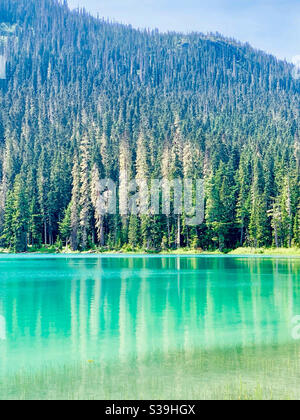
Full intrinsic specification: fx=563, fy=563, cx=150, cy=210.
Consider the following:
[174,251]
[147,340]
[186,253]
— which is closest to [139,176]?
[174,251]

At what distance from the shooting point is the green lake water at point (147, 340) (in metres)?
11.6

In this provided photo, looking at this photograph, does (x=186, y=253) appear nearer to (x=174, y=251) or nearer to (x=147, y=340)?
(x=174, y=251)

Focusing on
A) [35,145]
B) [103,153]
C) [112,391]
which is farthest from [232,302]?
[35,145]

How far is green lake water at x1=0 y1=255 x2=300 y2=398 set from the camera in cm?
1162

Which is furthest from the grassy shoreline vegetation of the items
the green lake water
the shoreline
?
the green lake water

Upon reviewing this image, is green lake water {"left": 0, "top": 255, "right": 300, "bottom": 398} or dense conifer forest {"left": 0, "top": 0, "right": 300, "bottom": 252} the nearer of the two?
green lake water {"left": 0, "top": 255, "right": 300, "bottom": 398}

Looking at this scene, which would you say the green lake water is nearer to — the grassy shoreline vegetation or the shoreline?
the shoreline

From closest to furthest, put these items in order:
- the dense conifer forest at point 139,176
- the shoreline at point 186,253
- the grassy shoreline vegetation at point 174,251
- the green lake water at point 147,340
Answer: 1. the green lake water at point 147,340
2. the shoreline at point 186,253
3. the grassy shoreline vegetation at point 174,251
4. the dense conifer forest at point 139,176

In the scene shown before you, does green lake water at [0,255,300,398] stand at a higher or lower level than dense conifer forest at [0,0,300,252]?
lower

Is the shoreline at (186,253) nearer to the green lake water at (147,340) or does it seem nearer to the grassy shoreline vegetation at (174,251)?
the grassy shoreline vegetation at (174,251)

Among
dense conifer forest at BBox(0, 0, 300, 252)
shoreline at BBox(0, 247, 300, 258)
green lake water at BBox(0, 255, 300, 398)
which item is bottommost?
shoreline at BBox(0, 247, 300, 258)

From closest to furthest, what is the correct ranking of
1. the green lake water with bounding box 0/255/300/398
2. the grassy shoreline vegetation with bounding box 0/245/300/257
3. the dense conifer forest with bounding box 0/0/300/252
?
the green lake water with bounding box 0/255/300/398
the grassy shoreline vegetation with bounding box 0/245/300/257
the dense conifer forest with bounding box 0/0/300/252

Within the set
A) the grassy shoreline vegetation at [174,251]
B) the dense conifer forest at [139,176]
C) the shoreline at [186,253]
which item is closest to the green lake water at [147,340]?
the shoreline at [186,253]
